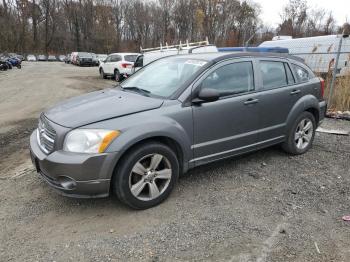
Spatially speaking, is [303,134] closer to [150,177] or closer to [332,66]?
[150,177]

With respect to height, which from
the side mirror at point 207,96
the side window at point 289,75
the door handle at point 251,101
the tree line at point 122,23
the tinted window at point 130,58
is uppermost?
the tree line at point 122,23

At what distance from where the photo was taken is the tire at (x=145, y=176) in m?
3.46

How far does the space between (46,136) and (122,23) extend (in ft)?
256

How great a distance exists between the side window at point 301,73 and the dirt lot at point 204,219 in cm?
137

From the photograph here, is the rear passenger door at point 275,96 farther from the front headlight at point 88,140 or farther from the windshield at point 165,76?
the front headlight at point 88,140

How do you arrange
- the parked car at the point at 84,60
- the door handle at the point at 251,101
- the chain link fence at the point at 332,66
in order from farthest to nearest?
the parked car at the point at 84,60
the chain link fence at the point at 332,66
the door handle at the point at 251,101

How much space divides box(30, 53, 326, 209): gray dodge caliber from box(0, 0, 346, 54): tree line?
55.8 m

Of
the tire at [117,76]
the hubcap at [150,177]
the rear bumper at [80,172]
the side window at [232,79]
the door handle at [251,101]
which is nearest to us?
the rear bumper at [80,172]

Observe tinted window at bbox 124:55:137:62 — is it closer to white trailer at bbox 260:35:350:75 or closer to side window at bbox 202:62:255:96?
white trailer at bbox 260:35:350:75

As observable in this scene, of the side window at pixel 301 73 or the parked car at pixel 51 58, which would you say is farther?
the parked car at pixel 51 58

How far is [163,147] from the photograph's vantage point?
12.0 ft

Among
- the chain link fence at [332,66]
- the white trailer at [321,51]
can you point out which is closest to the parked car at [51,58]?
the white trailer at [321,51]

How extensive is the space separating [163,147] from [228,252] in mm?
1282

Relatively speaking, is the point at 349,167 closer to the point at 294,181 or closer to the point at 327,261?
the point at 294,181
